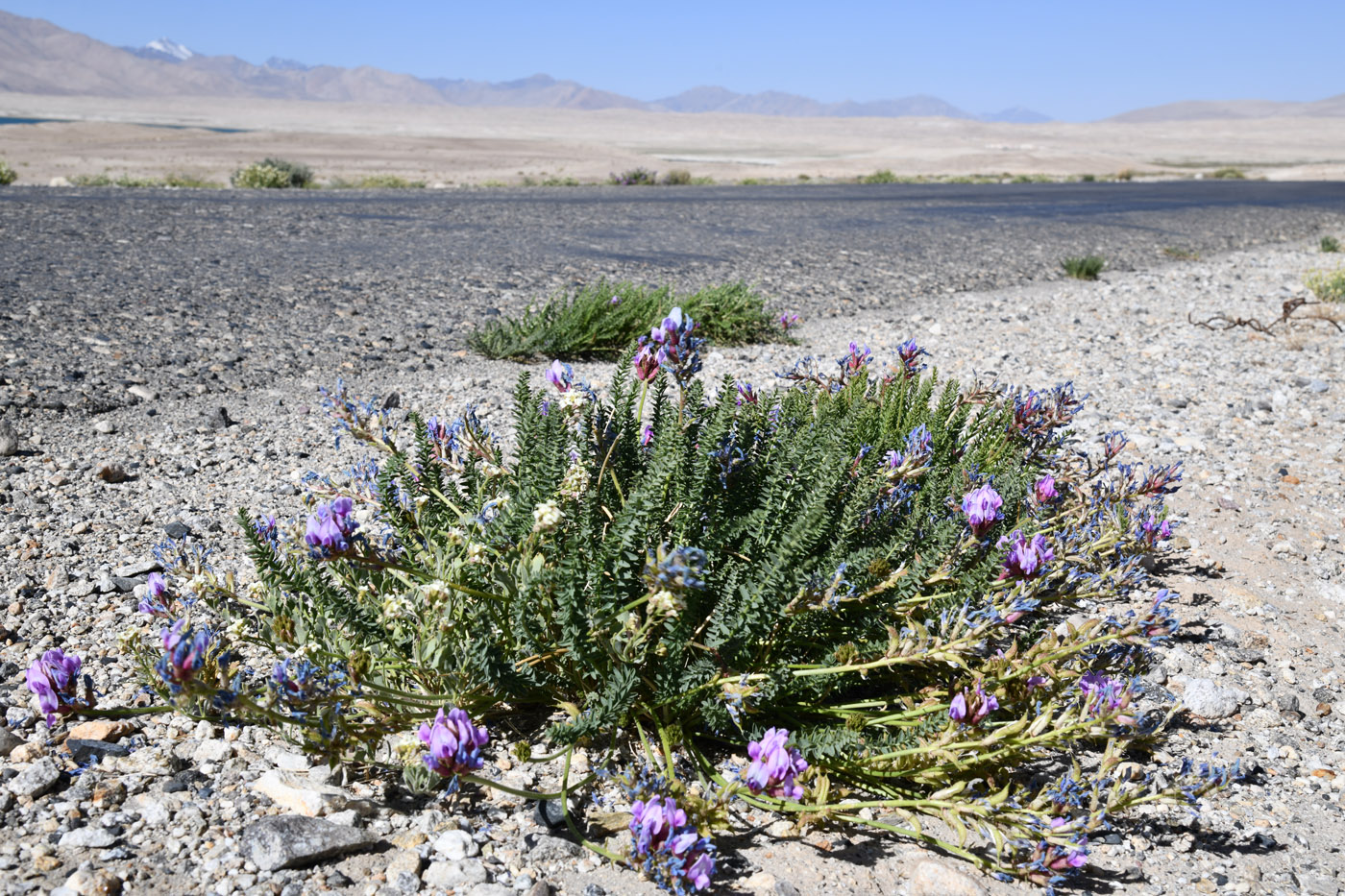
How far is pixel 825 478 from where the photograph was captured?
7.51 ft

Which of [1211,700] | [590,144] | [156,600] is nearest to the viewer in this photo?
[156,600]

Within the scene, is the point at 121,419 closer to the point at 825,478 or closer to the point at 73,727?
the point at 73,727

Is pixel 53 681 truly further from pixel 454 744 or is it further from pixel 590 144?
pixel 590 144

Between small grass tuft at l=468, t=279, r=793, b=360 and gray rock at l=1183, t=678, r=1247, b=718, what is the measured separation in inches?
145

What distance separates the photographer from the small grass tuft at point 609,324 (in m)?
5.71

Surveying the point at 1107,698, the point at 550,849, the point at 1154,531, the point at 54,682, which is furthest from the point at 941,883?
the point at 54,682

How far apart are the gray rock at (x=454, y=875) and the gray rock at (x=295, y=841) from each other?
15cm

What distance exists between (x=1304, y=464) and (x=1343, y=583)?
137cm

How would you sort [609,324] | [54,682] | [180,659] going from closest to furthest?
[180,659]
[54,682]
[609,324]

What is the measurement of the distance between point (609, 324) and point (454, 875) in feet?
14.1

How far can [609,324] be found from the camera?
5.86 m

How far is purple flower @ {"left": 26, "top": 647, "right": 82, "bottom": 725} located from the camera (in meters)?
1.83

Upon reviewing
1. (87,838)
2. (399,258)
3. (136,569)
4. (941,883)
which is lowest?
(941,883)

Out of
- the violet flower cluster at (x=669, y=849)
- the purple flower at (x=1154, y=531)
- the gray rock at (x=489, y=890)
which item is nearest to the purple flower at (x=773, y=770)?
the violet flower cluster at (x=669, y=849)
